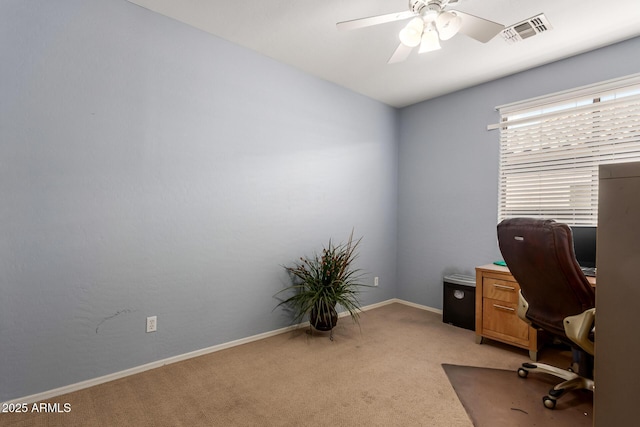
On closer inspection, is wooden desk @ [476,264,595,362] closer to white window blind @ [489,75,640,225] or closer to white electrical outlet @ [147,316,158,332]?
white window blind @ [489,75,640,225]

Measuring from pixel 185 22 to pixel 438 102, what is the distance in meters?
2.94

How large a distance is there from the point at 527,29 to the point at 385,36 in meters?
1.09

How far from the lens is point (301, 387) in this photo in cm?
216

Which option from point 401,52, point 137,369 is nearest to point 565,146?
point 401,52

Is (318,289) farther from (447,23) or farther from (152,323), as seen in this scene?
(447,23)

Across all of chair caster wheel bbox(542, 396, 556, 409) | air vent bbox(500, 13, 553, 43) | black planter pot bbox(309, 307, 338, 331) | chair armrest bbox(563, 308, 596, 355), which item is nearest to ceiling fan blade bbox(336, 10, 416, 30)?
air vent bbox(500, 13, 553, 43)

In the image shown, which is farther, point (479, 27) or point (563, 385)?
point (563, 385)

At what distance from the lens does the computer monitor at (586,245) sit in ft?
8.46

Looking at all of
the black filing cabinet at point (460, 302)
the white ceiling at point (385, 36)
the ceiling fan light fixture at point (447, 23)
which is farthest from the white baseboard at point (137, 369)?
the ceiling fan light fixture at point (447, 23)

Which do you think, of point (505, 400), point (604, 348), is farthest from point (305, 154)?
point (604, 348)

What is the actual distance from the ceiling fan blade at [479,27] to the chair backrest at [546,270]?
1.14m

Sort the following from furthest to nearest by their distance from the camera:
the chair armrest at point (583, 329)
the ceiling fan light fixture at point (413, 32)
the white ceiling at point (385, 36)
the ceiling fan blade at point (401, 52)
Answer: the white ceiling at point (385, 36)
the ceiling fan blade at point (401, 52)
the ceiling fan light fixture at point (413, 32)
the chair armrest at point (583, 329)

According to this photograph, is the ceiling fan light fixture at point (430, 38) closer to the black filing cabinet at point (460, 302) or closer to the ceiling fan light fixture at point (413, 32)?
the ceiling fan light fixture at point (413, 32)

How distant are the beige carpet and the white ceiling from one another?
2617mm
